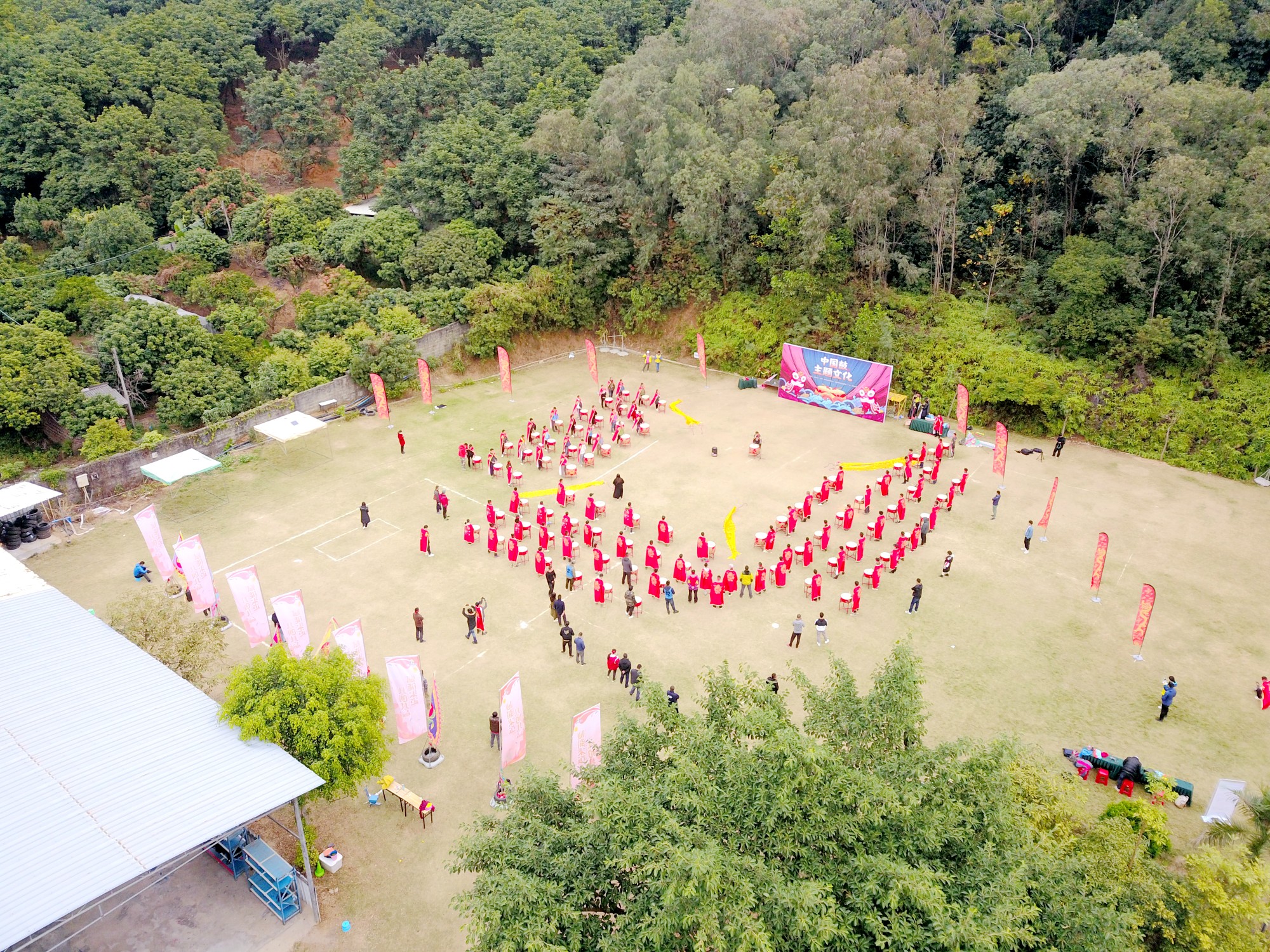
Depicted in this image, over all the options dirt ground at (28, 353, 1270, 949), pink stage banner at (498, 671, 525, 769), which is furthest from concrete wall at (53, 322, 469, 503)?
pink stage banner at (498, 671, 525, 769)

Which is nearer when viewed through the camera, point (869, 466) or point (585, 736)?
point (585, 736)

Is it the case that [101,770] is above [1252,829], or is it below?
above

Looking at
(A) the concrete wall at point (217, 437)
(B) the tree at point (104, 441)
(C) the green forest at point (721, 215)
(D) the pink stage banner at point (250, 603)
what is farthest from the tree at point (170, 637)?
(C) the green forest at point (721, 215)

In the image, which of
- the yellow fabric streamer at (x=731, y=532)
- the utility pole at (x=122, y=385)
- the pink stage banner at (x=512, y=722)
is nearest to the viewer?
the pink stage banner at (x=512, y=722)

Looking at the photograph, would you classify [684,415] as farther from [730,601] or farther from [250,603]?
[250,603]

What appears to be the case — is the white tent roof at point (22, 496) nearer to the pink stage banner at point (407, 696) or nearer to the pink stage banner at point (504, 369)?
the pink stage banner at point (407, 696)

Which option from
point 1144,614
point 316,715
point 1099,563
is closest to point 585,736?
point 316,715

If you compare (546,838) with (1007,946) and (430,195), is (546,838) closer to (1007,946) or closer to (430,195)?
(1007,946)

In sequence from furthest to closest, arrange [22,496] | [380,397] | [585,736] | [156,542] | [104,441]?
[380,397], [104,441], [22,496], [156,542], [585,736]
